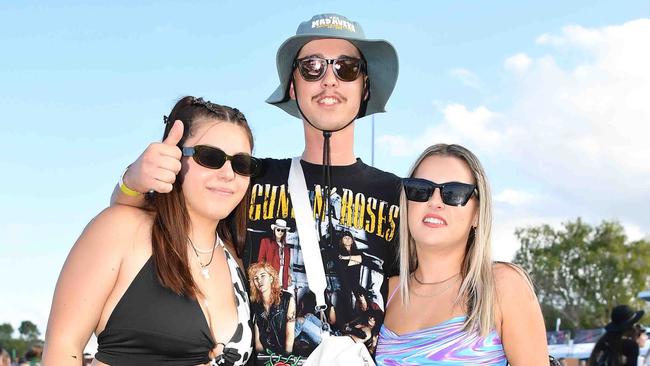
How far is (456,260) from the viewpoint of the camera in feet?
13.0

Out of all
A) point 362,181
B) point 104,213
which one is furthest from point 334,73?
point 104,213

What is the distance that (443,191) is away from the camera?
3.81 meters

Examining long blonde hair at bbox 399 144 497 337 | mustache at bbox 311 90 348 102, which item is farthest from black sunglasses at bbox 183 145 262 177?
long blonde hair at bbox 399 144 497 337

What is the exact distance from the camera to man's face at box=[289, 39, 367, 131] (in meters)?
4.23

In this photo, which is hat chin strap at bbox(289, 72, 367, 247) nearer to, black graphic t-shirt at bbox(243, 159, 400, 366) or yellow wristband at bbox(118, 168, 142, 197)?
black graphic t-shirt at bbox(243, 159, 400, 366)

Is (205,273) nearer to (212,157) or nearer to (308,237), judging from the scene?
(212,157)

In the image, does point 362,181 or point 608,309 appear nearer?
point 362,181

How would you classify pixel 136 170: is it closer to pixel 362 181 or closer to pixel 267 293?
pixel 267 293

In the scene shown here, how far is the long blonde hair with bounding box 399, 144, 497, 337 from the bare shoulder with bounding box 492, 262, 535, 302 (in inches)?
1.3

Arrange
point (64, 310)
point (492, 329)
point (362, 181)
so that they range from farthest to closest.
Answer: point (362, 181)
point (492, 329)
point (64, 310)

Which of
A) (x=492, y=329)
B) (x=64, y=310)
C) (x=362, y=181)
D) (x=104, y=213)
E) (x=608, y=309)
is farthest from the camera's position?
(x=608, y=309)

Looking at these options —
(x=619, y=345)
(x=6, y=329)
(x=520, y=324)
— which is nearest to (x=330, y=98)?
(x=520, y=324)

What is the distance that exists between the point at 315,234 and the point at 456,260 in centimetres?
79

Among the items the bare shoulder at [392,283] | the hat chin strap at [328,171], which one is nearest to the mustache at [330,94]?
the hat chin strap at [328,171]
